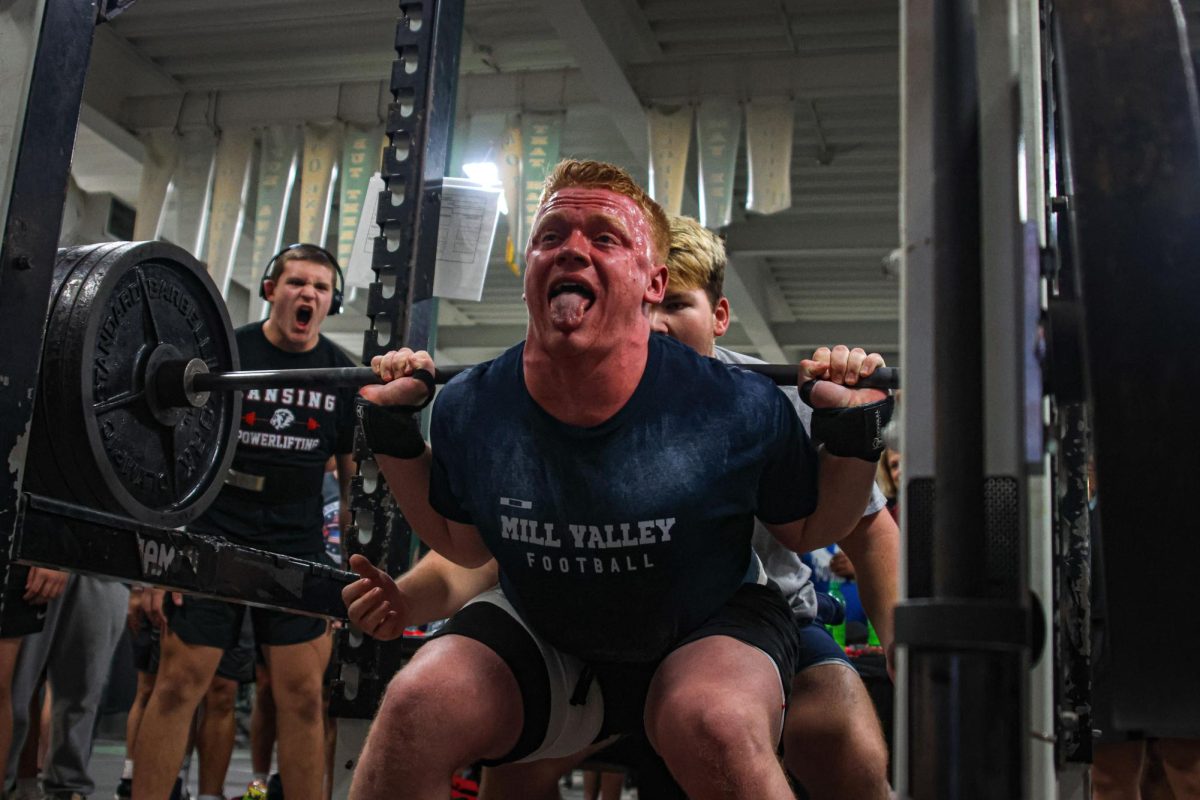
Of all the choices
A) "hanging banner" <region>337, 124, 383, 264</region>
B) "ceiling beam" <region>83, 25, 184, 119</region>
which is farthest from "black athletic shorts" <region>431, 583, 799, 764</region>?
"ceiling beam" <region>83, 25, 184, 119</region>

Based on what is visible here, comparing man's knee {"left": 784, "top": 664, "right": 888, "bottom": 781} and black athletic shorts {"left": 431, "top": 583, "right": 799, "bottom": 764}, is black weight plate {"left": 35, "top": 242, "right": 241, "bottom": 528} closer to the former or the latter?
black athletic shorts {"left": 431, "top": 583, "right": 799, "bottom": 764}

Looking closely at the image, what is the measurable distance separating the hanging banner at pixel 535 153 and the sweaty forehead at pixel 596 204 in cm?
366

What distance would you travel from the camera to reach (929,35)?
0.74m

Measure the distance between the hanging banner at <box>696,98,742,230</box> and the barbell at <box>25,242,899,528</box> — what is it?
3342 mm

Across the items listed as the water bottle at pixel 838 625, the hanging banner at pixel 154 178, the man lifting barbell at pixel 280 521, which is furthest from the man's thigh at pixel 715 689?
the hanging banner at pixel 154 178

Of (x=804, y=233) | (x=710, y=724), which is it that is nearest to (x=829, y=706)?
(x=710, y=724)

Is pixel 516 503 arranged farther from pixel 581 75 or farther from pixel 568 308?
pixel 581 75

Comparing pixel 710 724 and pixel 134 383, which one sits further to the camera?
pixel 134 383

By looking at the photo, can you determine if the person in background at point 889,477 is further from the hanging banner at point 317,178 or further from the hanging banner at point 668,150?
the hanging banner at point 317,178

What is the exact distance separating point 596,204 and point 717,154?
4212mm

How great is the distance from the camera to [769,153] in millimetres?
5484

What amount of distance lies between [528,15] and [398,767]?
5042 millimetres

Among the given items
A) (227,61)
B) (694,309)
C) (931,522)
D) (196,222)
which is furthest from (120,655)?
(931,522)

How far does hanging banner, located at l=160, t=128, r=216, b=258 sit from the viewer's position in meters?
5.73
